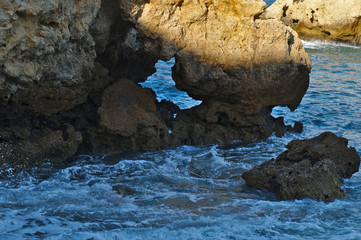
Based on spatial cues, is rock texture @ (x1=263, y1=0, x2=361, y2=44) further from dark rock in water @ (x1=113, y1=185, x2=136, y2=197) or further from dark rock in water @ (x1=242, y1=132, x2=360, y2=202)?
dark rock in water @ (x1=113, y1=185, x2=136, y2=197)

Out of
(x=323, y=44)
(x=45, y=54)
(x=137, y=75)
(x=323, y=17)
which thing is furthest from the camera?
(x=323, y=17)

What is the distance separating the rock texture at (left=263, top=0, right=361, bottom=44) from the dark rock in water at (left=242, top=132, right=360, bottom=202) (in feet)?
47.0

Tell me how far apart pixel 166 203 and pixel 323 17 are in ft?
56.6

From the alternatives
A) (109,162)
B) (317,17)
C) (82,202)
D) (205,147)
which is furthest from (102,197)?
(317,17)

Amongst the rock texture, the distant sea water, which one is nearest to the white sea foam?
the rock texture

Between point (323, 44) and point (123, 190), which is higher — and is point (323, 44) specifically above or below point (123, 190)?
above

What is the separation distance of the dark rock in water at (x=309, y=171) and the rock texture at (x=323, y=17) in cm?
1432

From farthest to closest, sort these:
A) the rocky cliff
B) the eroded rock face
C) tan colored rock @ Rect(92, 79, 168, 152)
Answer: tan colored rock @ Rect(92, 79, 168, 152) < the rocky cliff < the eroded rock face

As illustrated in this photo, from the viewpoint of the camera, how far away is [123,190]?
A: 19.5 feet

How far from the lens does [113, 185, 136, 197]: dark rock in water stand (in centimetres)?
586

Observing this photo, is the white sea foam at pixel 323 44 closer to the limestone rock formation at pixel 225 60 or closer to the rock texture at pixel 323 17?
the rock texture at pixel 323 17

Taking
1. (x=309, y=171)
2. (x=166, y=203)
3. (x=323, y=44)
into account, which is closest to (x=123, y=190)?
(x=166, y=203)

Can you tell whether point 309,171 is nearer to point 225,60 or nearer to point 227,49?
point 225,60

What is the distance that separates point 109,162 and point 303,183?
2580 millimetres
